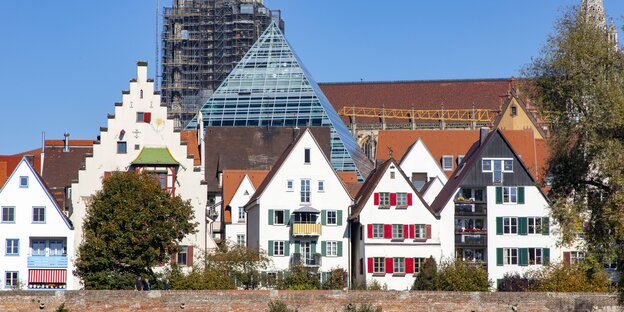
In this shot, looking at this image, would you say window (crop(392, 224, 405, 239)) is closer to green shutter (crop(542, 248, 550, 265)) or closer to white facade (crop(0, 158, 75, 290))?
green shutter (crop(542, 248, 550, 265))

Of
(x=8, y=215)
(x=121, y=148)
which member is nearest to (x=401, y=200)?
(x=121, y=148)

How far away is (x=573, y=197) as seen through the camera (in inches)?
2736

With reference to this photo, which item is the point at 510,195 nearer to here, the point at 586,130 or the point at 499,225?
the point at 499,225

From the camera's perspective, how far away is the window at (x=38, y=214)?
93688 mm

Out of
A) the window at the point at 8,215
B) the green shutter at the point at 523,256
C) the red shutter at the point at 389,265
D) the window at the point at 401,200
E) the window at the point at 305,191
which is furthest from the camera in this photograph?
the window at the point at 305,191

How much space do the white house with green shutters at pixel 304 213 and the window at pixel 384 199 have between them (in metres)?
2.66

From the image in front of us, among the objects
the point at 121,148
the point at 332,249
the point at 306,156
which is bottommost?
the point at 332,249

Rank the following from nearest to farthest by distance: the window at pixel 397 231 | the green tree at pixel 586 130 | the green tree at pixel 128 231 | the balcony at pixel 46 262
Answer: the green tree at pixel 586 130 < the green tree at pixel 128 231 < the balcony at pixel 46 262 < the window at pixel 397 231

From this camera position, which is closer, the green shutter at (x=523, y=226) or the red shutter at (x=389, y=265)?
the red shutter at (x=389, y=265)

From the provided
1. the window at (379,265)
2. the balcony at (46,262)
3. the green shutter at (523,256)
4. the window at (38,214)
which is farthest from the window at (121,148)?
the green shutter at (523,256)

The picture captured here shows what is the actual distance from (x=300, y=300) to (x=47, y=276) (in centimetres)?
2445

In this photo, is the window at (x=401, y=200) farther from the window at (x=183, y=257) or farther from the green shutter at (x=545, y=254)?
the window at (x=183, y=257)

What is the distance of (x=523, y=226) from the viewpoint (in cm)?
9838

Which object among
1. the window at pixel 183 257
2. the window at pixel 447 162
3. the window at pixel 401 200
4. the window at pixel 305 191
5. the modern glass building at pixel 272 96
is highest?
the modern glass building at pixel 272 96
